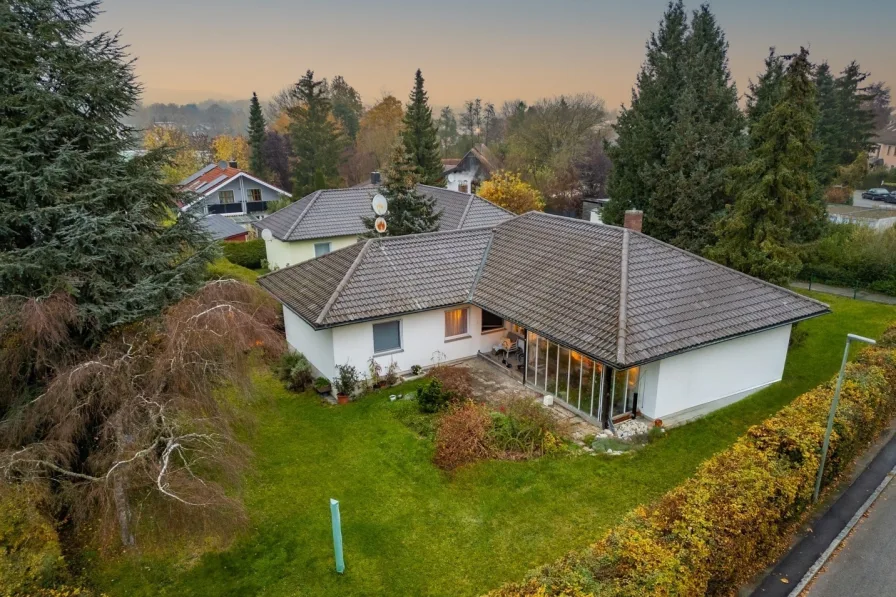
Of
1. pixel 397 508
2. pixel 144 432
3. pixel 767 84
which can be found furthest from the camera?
pixel 767 84

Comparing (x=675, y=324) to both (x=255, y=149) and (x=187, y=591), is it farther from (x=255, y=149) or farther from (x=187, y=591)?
(x=255, y=149)

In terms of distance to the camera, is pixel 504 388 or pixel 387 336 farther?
pixel 387 336

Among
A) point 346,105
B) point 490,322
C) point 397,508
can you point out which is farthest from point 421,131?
point 397,508

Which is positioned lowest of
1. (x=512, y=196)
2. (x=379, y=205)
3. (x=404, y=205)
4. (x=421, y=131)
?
(x=512, y=196)

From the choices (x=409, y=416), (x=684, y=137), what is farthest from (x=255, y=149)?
(x=409, y=416)

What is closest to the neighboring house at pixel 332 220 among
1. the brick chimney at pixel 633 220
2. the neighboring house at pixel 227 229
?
the neighboring house at pixel 227 229

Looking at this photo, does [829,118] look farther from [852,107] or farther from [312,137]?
[312,137]
